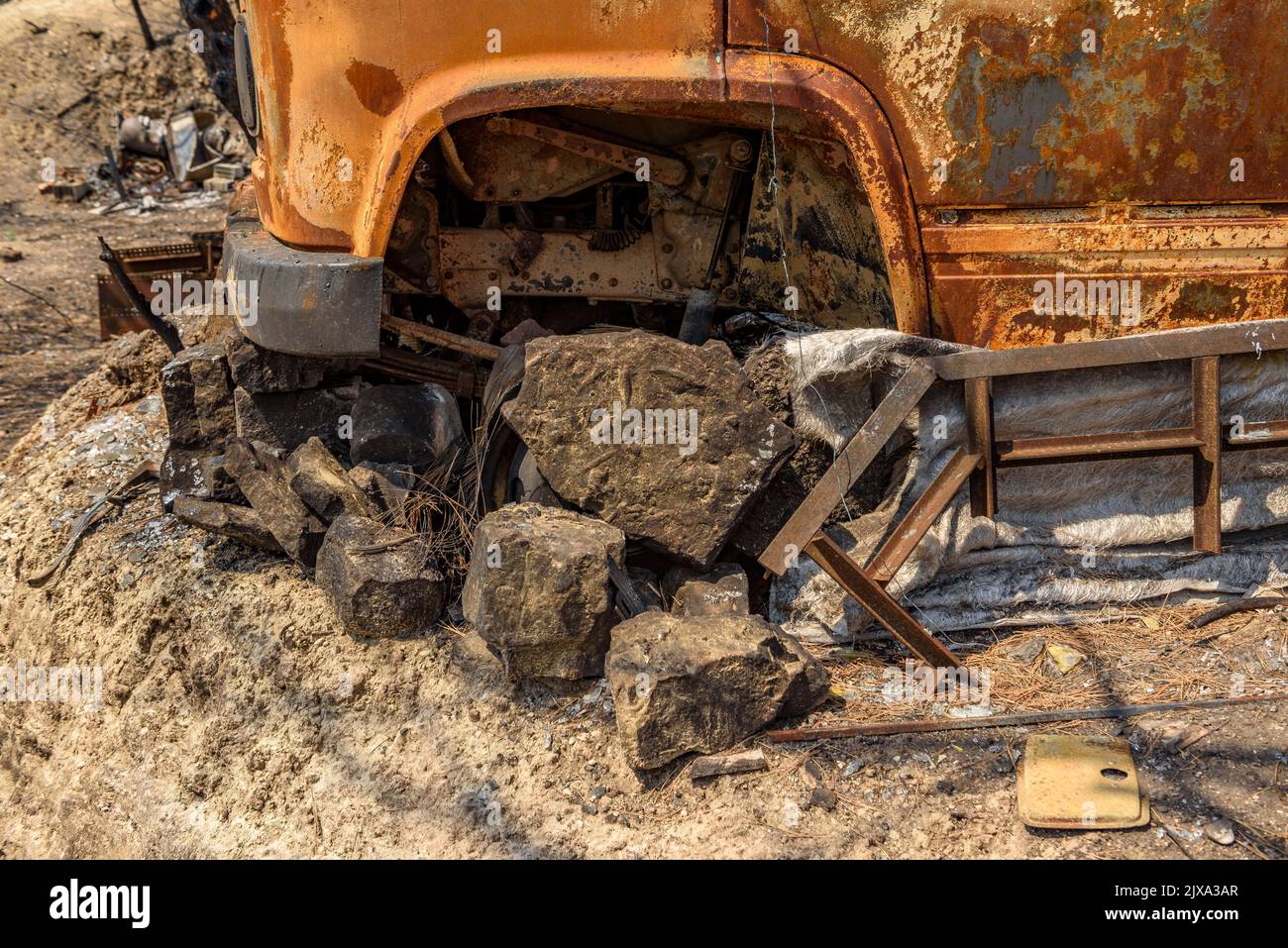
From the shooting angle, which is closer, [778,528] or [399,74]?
[399,74]

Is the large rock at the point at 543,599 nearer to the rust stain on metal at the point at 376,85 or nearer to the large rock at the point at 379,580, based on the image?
the large rock at the point at 379,580

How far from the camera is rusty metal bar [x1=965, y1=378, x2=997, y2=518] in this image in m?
3.25

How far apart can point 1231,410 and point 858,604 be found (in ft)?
4.15

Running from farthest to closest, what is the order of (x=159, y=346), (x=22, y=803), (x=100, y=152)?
(x=100, y=152)
(x=159, y=346)
(x=22, y=803)

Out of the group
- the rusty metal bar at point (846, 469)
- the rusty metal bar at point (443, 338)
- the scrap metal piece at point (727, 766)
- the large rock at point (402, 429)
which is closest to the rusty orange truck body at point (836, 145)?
the rusty metal bar at point (443, 338)

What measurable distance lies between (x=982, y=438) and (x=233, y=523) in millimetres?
2396

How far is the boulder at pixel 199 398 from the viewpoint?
4.00 meters

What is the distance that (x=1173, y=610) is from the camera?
350cm

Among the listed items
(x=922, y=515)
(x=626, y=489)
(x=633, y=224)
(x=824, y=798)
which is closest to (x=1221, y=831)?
(x=824, y=798)

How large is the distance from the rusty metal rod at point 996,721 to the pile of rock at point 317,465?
3.92ft

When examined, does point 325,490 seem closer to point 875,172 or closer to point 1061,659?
point 875,172

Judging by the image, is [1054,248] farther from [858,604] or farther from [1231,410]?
[858,604]

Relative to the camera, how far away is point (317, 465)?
3.71 m

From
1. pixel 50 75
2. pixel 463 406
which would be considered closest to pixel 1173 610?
pixel 463 406
